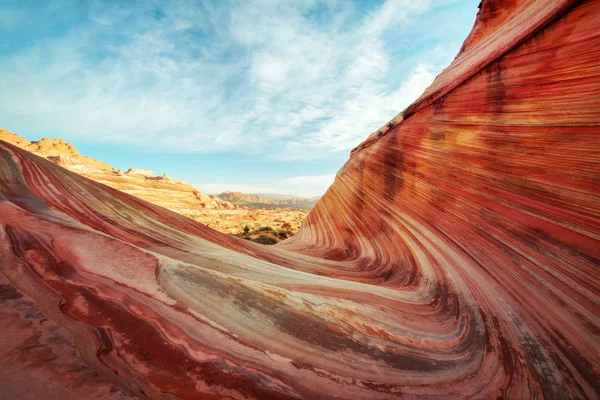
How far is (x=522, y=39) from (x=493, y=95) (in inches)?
28.1

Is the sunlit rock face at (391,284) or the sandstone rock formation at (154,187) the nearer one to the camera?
the sunlit rock face at (391,284)

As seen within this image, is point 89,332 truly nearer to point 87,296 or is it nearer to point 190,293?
point 87,296

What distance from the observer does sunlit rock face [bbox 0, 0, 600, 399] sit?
130 centimetres

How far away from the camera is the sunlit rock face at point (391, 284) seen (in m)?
1.30

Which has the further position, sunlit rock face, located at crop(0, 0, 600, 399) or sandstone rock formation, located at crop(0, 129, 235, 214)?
sandstone rock formation, located at crop(0, 129, 235, 214)

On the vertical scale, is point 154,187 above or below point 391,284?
above

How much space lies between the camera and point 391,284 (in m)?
3.62

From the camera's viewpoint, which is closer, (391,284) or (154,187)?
(391,284)

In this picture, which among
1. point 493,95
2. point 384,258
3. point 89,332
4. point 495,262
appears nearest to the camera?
point 89,332

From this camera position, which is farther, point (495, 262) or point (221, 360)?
point (495, 262)

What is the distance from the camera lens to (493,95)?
3623 mm

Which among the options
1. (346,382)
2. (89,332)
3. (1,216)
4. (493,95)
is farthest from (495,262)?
(1,216)

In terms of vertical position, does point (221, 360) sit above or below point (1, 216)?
below

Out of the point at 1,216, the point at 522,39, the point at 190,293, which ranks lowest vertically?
the point at 190,293
